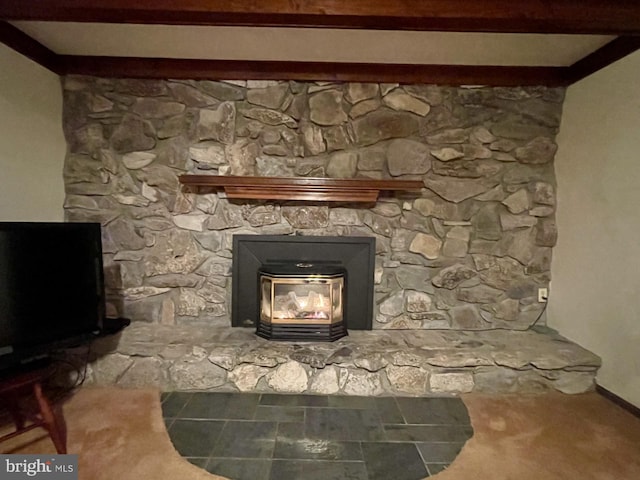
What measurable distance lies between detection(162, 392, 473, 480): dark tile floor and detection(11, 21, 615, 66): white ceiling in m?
2.16

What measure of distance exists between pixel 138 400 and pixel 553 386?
258 cm

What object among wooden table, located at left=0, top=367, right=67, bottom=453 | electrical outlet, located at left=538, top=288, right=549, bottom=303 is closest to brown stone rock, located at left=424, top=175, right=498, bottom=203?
electrical outlet, located at left=538, top=288, right=549, bottom=303

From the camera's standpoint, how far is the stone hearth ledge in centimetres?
231

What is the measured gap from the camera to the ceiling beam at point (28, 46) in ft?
6.94

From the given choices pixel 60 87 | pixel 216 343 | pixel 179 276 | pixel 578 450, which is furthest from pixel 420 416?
pixel 60 87

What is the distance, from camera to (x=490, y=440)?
1.91 m

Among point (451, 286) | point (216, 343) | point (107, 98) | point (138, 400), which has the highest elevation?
point (107, 98)

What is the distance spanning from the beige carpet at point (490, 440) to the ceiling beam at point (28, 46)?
6.98 feet

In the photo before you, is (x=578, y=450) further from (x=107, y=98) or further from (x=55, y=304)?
(x=107, y=98)

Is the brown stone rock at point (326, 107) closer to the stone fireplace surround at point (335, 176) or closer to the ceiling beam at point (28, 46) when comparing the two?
the stone fireplace surround at point (335, 176)

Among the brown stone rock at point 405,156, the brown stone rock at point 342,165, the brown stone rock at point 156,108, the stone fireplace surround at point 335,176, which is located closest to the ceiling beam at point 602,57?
the stone fireplace surround at point 335,176

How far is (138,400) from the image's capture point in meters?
2.22

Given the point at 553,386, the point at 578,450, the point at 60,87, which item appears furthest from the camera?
the point at 60,87

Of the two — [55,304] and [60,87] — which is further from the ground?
[60,87]
